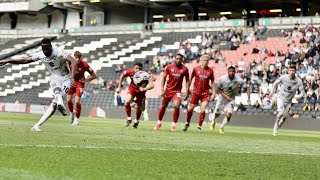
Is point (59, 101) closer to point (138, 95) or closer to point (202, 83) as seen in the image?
point (138, 95)

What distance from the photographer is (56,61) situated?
17.1 metres

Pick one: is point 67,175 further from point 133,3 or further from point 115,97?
point 133,3

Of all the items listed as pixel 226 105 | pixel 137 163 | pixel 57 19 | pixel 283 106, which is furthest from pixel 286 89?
pixel 57 19

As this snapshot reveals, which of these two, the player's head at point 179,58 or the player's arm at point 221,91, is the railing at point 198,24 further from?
the player's head at point 179,58

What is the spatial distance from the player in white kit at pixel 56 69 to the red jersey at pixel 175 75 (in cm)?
672

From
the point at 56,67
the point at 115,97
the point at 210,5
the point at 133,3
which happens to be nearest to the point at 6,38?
the point at 133,3

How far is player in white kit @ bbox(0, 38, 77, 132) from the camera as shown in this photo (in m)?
16.7

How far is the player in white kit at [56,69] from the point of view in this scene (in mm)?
16719

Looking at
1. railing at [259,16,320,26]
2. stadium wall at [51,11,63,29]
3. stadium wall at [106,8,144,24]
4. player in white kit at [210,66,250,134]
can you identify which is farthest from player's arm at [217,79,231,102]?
stadium wall at [51,11,63,29]

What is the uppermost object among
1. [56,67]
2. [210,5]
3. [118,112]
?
[210,5]

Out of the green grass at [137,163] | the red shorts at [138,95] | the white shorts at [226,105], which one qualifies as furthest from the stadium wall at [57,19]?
the green grass at [137,163]

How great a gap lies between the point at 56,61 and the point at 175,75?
7207mm

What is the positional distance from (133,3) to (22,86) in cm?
1424

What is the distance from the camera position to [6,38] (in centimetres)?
7425
